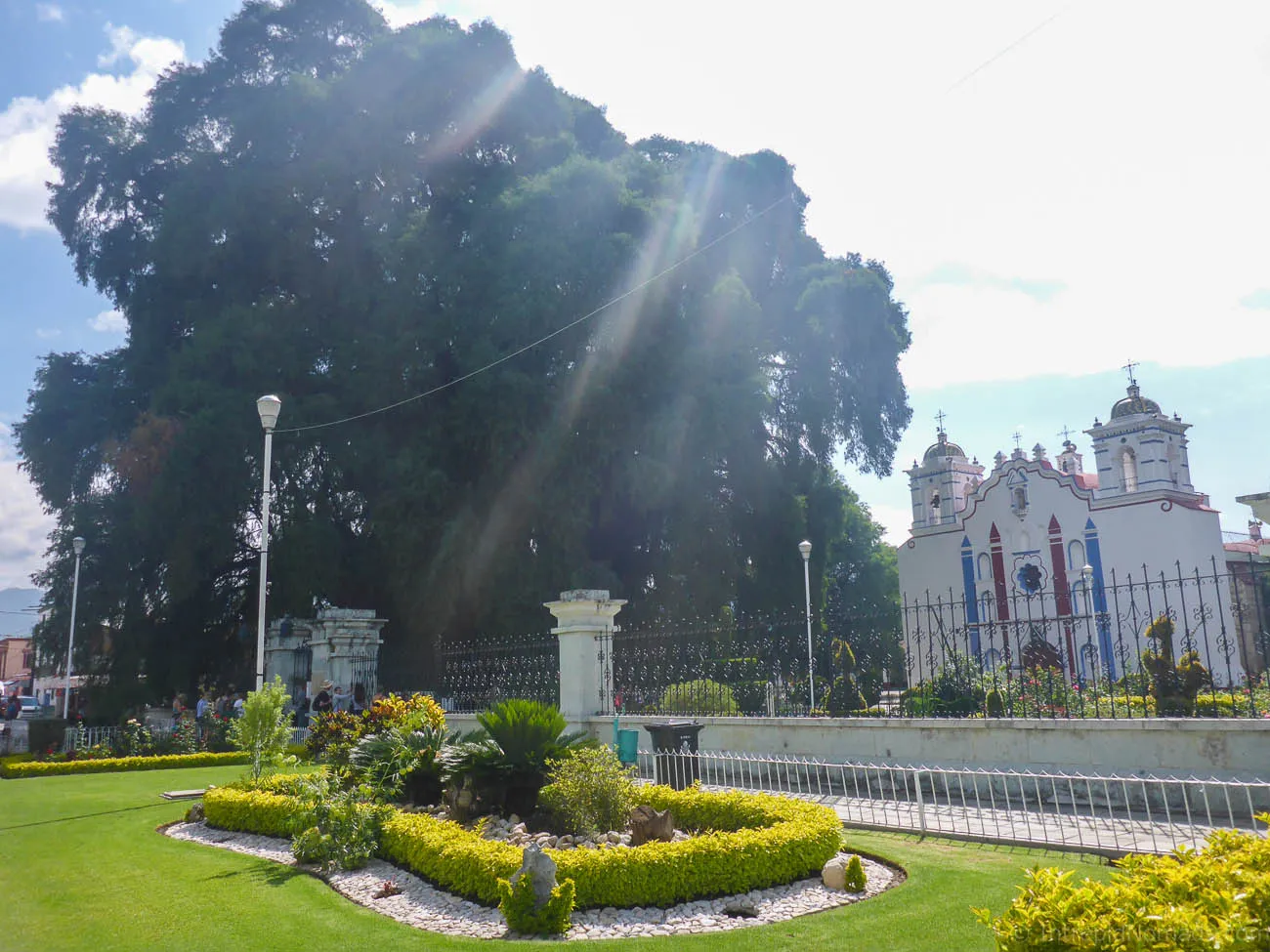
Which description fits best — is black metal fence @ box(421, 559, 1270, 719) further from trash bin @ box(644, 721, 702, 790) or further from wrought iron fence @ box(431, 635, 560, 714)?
trash bin @ box(644, 721, 702, 790)

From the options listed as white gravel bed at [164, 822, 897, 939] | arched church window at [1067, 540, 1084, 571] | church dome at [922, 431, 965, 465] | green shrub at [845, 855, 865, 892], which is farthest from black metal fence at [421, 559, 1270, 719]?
church dome at [922, 431, 965, 465]

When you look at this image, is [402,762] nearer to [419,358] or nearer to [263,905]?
[263,905]

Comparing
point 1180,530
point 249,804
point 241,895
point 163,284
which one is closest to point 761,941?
point 241,895

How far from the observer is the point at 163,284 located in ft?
86.2

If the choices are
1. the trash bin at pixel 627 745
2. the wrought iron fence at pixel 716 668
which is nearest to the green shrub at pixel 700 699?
the wrought iron fence at pixel 716 668

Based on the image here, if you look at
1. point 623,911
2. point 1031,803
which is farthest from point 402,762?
point 1031,803

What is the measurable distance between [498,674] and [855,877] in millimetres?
10493

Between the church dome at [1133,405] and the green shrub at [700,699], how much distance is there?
25555 millimetres

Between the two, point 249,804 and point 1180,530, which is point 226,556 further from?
point 1180,530

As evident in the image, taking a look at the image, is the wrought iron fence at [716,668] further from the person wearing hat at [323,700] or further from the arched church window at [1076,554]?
the arched church window at [1076,554]

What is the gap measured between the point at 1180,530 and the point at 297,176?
95.8 feet

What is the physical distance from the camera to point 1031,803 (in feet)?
31.0

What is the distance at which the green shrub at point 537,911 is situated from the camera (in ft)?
18.5

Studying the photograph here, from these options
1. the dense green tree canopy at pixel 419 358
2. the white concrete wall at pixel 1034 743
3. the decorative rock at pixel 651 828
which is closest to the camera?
the decorative rock at pixel 651 828
